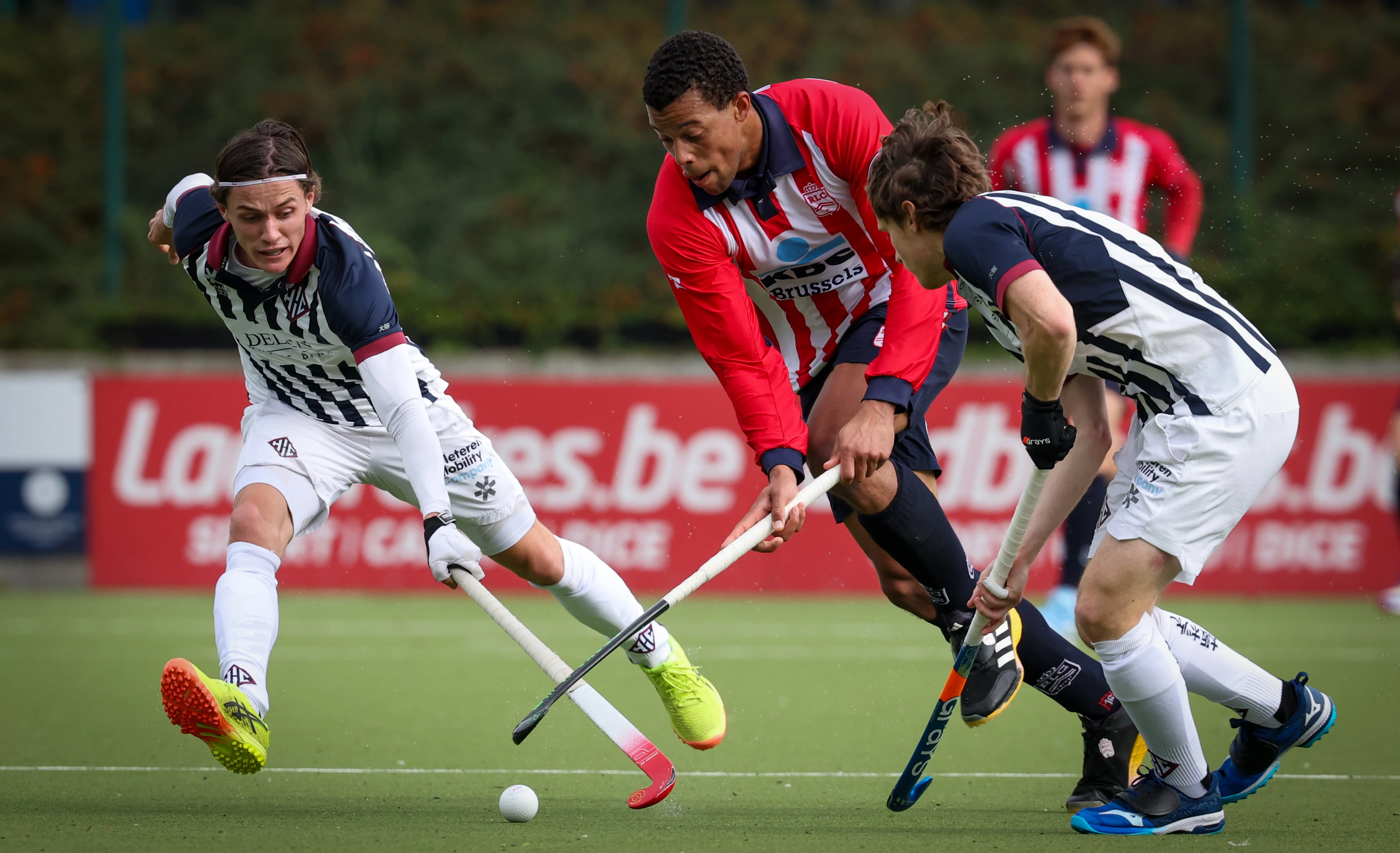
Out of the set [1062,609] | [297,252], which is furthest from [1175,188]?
[297,252]

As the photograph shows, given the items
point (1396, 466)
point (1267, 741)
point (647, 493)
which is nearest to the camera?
point (1267, 741)

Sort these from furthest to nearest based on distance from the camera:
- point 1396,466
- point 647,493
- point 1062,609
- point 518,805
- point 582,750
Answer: point 647,493
point 1396,466
point 1062,609
point 582,750
point 518,805

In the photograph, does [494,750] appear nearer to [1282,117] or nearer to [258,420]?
[258,420]

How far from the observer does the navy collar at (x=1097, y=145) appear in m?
5.53

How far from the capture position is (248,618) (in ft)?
11.1

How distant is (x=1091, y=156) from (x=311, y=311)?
312 cm

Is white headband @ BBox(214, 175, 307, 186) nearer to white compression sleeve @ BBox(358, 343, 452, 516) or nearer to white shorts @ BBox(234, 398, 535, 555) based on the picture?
white compression sleeve @ BBox(358, 343, 452, 516)

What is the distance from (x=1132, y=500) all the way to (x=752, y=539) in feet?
2.80

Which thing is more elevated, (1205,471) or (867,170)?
(867,170)

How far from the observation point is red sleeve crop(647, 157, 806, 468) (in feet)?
11.7

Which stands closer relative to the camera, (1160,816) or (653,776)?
(1160,816)

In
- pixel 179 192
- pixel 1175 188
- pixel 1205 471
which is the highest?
pixel 1175 188

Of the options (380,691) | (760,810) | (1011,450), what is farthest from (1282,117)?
(760,810)

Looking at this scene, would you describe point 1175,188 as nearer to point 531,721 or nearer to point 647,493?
point 531,721
